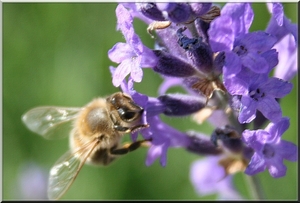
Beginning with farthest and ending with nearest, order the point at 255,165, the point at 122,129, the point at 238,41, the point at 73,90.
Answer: the point at 73,90, the point at 122,129, the point at 255,165, the point at 238,41

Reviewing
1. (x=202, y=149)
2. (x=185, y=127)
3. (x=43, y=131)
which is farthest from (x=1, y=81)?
(x=202, y=149)

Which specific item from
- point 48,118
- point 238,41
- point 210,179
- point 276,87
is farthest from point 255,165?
point 48,118

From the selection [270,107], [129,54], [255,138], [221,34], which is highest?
[221,34]

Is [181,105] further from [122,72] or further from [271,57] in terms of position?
[271,57]

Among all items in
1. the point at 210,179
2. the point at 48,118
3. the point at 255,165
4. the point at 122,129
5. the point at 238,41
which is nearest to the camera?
the point at 238,41

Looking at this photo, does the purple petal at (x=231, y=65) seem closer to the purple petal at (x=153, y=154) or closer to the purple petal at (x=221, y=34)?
the purple petal at (x=221, y=34)

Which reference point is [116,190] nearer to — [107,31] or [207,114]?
[107,31]
